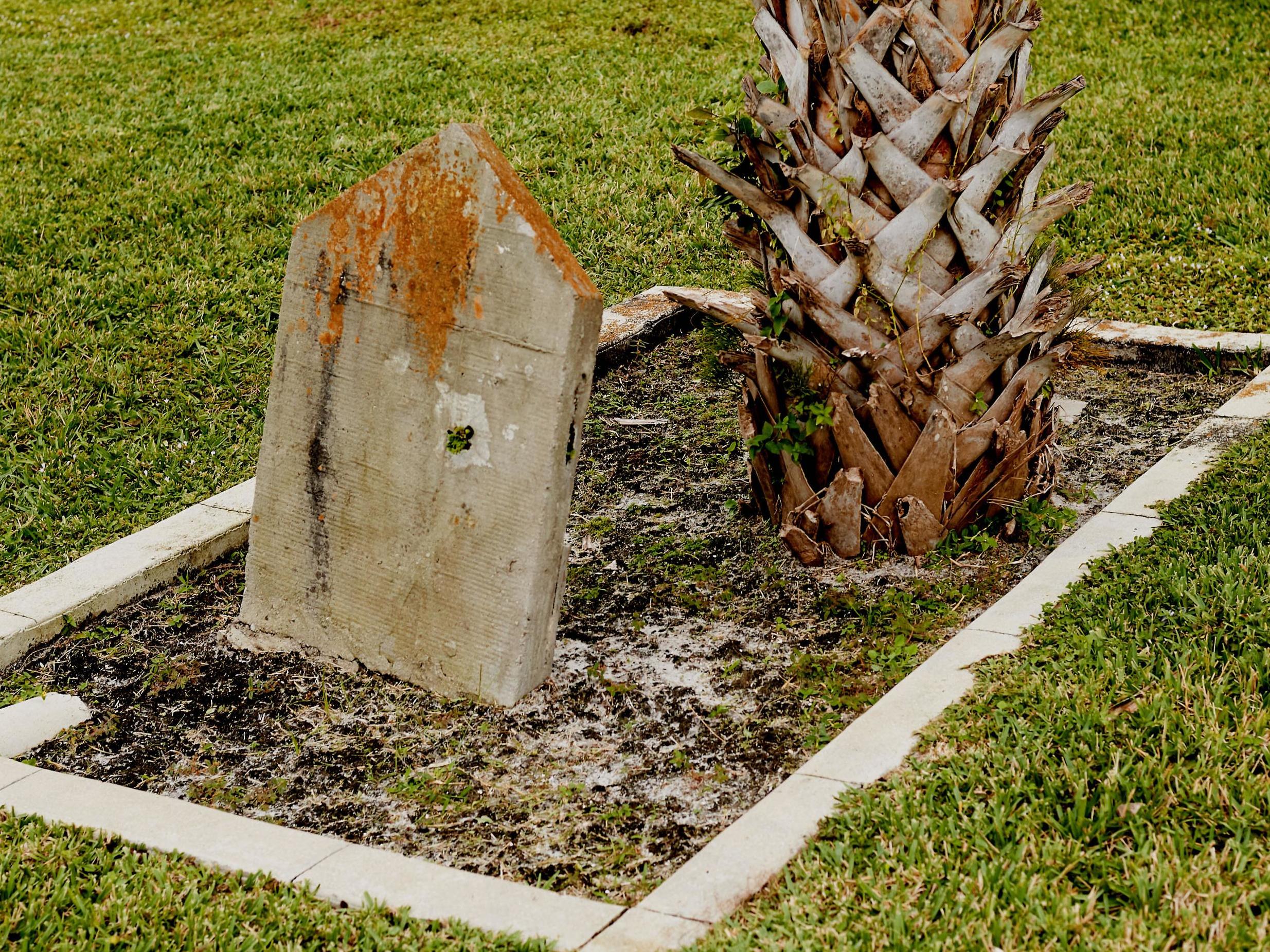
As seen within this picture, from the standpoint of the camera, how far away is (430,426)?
353 cm

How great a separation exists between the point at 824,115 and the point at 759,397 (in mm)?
885

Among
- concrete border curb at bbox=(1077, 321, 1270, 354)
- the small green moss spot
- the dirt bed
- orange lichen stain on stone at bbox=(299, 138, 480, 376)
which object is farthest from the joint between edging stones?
concrete border curb at bbox=(1077, 321, 1270, 354)

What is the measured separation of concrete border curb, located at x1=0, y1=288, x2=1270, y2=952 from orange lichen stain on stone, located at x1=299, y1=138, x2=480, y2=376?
4.23 ft

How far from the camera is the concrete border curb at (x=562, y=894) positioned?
2.56 metres

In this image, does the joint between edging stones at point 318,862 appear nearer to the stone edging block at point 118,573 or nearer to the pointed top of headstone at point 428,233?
the pointed top of headstone at point 428,233

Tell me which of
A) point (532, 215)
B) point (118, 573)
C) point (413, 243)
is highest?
point (532, 215)

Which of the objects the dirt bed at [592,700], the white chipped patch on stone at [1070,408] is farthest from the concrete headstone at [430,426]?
the white chipped patch on stone at [1070,408]

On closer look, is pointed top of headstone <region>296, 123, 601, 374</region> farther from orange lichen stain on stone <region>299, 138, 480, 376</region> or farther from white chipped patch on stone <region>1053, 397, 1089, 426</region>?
white chipped patch on stone <region>1053, 397, 1089, 426</region>

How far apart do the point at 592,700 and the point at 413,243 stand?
1323 mm

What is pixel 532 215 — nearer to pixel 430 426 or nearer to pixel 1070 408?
pixel 430 426

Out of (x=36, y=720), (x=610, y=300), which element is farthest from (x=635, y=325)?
(x=36, y=720)

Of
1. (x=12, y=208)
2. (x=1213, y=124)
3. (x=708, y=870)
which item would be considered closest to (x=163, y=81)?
(x=12, y=208)

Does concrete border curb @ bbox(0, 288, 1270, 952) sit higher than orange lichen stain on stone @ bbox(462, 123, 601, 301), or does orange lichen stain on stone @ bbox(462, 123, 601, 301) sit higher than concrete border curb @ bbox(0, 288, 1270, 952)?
orange lichen stain on stone @ bbox(462, 123, 601, 301)

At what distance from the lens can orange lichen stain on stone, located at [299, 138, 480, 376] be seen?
340cm
